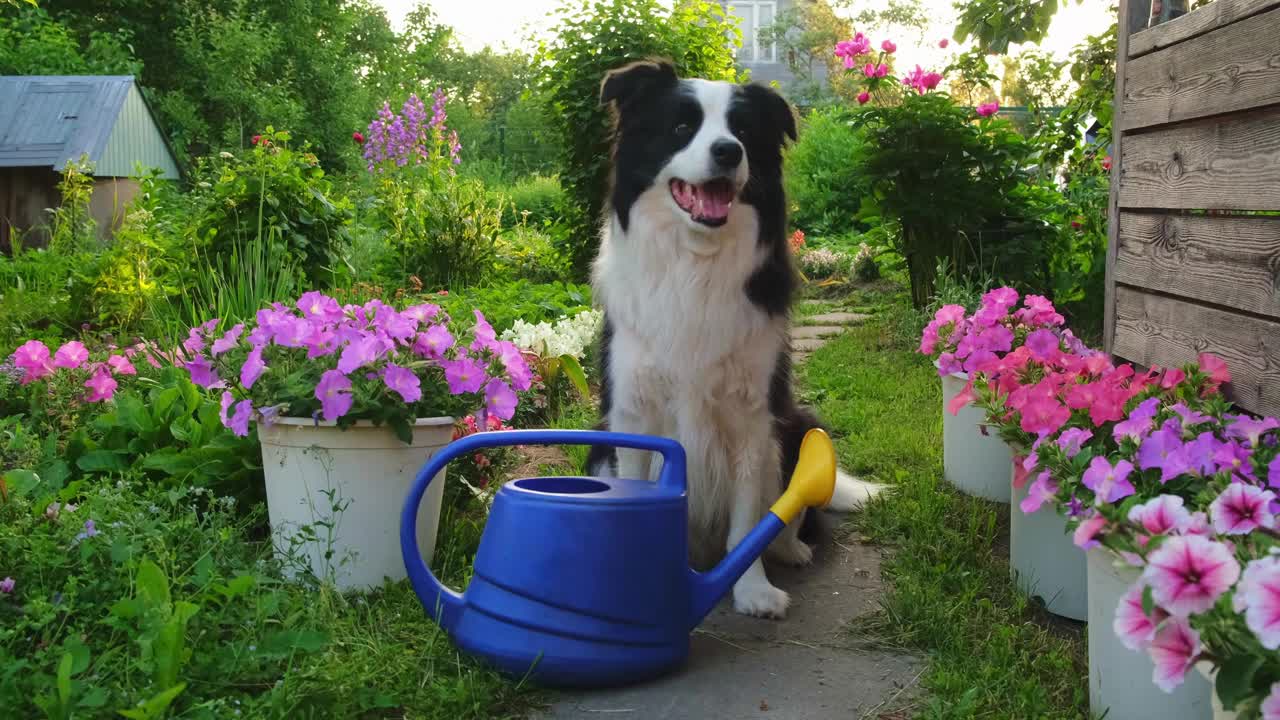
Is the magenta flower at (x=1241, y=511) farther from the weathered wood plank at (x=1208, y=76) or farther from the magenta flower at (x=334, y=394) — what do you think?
the magenta flower at (x=334, y=394)

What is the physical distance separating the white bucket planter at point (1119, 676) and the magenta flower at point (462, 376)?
1383mm

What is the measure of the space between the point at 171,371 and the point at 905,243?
4.12m

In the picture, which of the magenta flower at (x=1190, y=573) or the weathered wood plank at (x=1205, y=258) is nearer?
the magenta flower at (x=1190, y=573)

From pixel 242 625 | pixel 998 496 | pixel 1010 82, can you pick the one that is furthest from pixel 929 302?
pixel 1010 82

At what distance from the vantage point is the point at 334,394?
7.38 feet

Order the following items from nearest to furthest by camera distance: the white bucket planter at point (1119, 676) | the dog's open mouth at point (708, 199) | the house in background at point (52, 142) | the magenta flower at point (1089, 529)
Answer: the magenta flower at point (1089, 529)
the white bucket planter at point (1119, 676)
the dog's open mouth at point (708, 199)
the house in background at point (52, 142)

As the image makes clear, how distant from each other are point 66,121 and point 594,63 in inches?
216

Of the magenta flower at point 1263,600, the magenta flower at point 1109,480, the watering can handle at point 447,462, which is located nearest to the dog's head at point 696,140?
the watering can handle at point 447,462

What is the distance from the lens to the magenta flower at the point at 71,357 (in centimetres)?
328

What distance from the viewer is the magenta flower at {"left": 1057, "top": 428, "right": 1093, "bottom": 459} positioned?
178 cm

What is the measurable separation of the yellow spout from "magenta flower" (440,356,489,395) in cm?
77

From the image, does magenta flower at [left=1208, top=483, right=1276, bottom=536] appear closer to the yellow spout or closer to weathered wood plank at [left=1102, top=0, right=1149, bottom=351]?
the yellow spout

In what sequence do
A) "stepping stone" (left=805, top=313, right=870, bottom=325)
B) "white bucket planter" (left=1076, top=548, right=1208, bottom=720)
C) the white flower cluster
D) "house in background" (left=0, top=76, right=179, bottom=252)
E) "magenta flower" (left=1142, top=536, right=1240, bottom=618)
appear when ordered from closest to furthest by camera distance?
"magenta flower" (left=1142, top=536, right=1240, bottom=618) < "white bucket planter" (left=1076, top=548, right=1208, bottom=720) < the white flower cluster < "stepping stone" (left=805, top=313, right=870, bottom=325) < "house in background" (left=0, top=76, right=179, bottom=252)

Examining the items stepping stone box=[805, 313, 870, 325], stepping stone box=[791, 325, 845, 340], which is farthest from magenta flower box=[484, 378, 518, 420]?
stepping stone box=[805, 313, 870, 325]
